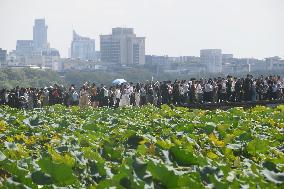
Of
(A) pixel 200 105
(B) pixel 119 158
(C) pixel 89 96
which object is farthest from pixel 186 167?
(C) pixel 89 96

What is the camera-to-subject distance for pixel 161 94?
98.1ft

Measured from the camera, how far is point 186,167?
14.9ft

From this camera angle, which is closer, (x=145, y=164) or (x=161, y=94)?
(x=145, y=164)

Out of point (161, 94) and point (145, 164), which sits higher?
point (145, 164)

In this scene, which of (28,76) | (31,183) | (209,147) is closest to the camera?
(31,183)

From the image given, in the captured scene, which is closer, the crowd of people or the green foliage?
the green foliage

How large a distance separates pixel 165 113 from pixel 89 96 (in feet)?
51.6

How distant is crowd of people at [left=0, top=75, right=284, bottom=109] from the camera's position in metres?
28.0

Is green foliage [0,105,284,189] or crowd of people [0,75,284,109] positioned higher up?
green foliage [0,105,284,189]

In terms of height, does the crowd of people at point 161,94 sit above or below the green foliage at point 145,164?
below

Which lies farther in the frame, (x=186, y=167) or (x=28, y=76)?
(x=28, y=76)

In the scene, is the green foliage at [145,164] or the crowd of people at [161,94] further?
the crowd of people at [161,94]

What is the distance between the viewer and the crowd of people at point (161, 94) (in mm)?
28000

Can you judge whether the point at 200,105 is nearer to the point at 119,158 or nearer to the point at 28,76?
the point at 119,158
